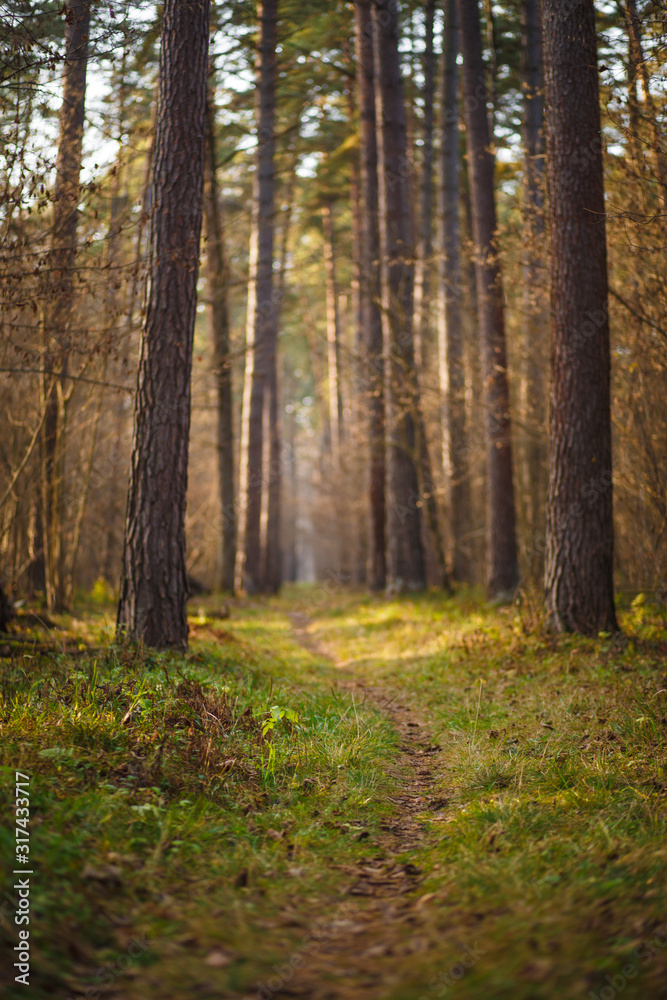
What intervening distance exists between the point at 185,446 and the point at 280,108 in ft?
44.8

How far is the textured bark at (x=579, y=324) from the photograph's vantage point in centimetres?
719

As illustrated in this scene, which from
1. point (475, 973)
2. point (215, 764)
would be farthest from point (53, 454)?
point (475, 973)

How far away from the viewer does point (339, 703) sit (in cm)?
592

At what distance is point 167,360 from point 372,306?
27.9 ft

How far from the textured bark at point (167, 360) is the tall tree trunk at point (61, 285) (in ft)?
2.61

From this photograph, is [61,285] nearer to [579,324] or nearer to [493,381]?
[579,324]

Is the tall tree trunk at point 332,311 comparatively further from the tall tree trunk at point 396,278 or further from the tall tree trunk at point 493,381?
the tall tree trunk at point 493,381

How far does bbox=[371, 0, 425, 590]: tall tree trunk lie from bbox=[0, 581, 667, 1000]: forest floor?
20.3ft

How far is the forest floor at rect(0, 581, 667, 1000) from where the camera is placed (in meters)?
2.43

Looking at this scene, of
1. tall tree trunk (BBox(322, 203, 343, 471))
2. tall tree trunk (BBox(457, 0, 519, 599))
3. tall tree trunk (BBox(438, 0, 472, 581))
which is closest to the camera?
tall tree trunk (BBox(457, 0, 519, 599))

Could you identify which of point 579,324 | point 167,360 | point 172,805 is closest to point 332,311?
point 579,324

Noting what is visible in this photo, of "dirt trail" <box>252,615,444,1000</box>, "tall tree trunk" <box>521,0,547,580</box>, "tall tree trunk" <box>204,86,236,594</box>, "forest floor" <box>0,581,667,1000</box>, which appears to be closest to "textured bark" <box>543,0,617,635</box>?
"forest floor" <box>0,581,667,1000</box>

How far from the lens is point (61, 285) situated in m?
6.02

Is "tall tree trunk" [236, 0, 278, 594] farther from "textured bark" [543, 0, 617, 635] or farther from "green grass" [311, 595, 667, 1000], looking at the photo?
"green grass" [311, 595, 667, 1000]
